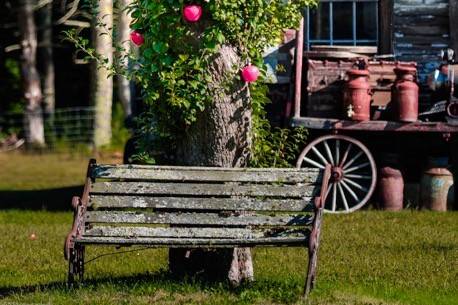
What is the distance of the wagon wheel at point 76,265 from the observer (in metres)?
8.57

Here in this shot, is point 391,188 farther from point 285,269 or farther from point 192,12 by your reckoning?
point 192,12

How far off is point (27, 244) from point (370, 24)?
6528 mm

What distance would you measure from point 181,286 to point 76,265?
2.68 ft

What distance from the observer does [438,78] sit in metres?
14.3

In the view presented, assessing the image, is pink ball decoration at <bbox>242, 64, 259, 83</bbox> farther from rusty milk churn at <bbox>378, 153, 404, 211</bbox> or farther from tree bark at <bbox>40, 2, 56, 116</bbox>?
tree bark at <bbox>40, 2, 56, 116</bbox>

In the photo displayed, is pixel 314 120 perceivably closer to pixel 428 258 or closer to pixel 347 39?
pixel 347 39

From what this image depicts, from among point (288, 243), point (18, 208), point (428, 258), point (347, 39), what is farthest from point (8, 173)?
point (288, 243)

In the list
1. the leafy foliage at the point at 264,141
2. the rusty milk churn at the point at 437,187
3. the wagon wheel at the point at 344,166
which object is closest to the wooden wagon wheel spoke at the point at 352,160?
the wagon wheel at the point at 344,166

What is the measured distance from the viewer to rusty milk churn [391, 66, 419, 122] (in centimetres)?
1410

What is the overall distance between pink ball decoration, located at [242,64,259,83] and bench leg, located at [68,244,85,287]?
178 centimetres

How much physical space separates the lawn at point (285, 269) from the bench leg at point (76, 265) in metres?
0.09

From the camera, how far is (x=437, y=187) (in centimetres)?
1434

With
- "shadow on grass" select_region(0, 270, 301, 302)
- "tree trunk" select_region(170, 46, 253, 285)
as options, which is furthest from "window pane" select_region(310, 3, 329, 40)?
"shadow on grass" select_region(0, 270, 301, 302)

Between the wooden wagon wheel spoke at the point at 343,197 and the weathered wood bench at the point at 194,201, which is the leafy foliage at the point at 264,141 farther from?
the wooden wagon wheel spoke at the point at 343,197
